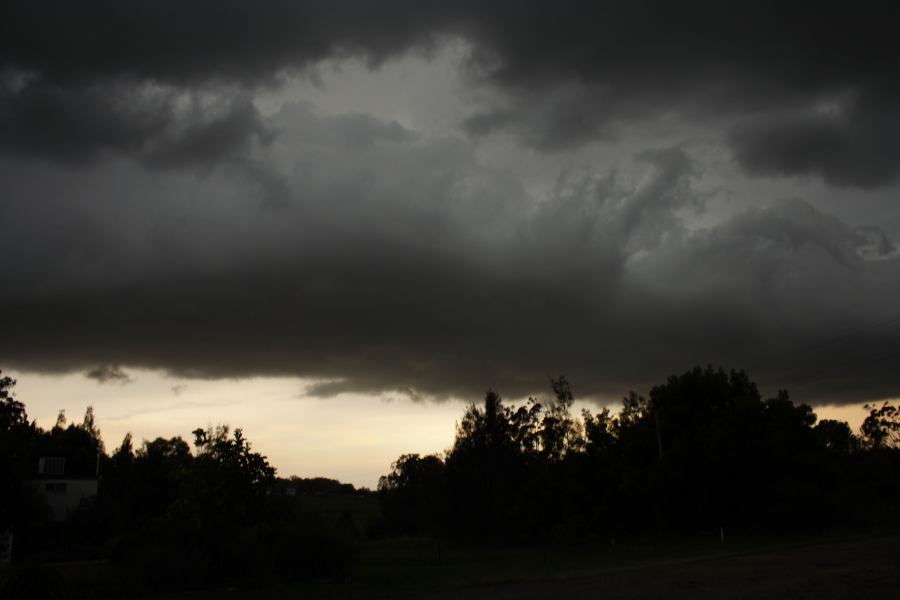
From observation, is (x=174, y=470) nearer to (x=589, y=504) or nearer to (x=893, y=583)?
(x=893, y=583)

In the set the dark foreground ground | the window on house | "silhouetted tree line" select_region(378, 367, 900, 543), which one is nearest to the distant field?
the dark foreground ground

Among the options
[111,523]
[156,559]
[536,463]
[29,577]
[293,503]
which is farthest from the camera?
[536,463]

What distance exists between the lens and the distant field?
77.1 feet

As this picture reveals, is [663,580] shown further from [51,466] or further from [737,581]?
[51,466]

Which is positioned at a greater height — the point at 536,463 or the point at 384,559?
the point at 536,463

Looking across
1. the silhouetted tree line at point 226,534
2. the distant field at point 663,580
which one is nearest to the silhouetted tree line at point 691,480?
the distant field at point 663,580

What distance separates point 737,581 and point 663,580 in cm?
277

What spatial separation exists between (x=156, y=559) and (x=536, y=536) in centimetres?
5371

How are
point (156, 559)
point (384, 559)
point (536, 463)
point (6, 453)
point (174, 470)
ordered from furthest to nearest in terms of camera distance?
point (536, 463) → point (384, 559) → point (6, 453) → point (174, 470) → point (156, 559)

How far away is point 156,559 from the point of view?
28141 mm

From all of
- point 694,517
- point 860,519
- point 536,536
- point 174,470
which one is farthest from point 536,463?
point 174,470

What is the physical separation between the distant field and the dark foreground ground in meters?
0.03

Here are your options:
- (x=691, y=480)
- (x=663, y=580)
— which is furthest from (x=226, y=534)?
(x=691, y=480)

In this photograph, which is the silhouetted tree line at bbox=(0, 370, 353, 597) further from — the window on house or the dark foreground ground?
the window on house
